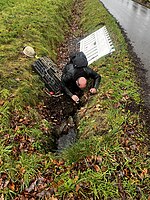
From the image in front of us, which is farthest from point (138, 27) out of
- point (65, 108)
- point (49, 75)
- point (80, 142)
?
point (80, 142)

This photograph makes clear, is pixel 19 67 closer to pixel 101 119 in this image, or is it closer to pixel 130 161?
pixel 101 119

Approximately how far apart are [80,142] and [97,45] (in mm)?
6875

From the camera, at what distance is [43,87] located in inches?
317

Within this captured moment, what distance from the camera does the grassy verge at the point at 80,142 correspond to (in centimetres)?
443

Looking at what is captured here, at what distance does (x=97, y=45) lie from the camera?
37.1 feet

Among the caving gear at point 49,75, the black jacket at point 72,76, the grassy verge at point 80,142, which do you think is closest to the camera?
the grassy verge at point 80,142

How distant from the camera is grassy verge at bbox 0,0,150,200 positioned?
443cm

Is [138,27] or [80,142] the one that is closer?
[80,142]

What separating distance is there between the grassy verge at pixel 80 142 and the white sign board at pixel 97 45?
1.01 meters

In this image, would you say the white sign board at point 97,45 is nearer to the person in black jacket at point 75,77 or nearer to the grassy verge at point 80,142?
the grassy verge at point 80,142

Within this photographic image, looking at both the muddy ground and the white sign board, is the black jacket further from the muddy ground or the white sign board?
the white sign board

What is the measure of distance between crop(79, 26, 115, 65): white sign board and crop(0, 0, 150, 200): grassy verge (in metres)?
1.01

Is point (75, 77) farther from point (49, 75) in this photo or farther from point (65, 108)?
point (49, 75)

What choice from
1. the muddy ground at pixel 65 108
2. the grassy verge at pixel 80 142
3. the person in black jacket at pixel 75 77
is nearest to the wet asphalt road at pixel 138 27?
the muddy ground at pixel 65 108
